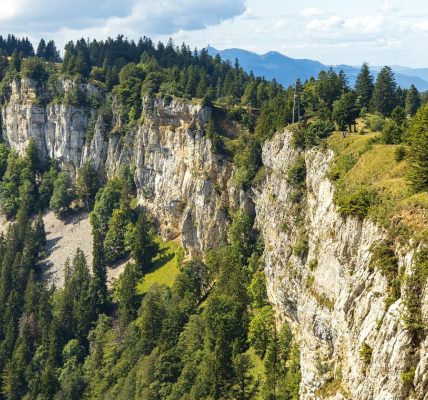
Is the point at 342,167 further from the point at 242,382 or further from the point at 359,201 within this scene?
the point at 242,382

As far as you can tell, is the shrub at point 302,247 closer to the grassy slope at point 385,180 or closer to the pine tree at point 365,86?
the grassy slope at point 385,180

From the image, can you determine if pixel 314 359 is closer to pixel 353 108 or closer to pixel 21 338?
pixel 353 108

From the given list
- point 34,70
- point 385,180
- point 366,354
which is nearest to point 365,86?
point 385,180

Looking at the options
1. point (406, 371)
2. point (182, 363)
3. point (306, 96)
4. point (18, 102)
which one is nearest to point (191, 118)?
point (306, 96)

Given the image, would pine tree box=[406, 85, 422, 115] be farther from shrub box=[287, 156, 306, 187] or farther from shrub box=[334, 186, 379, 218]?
shrub box=[334, 186, 379, 218]

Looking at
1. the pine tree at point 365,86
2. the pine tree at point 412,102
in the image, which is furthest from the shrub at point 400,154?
the pine tree at point 412,102

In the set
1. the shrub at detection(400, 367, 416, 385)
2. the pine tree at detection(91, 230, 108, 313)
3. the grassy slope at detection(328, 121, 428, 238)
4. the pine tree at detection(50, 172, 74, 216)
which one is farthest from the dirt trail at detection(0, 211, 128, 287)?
the shrub at detection(400, 367, 416, 385)
